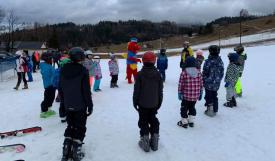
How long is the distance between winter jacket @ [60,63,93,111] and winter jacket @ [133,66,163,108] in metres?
0.98

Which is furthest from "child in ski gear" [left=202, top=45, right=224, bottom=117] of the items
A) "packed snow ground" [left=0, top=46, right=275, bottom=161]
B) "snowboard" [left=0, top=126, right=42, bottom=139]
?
"snowboard" [left=0, top=126, right=42, bottom=139]

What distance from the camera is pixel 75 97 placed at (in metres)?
5.55

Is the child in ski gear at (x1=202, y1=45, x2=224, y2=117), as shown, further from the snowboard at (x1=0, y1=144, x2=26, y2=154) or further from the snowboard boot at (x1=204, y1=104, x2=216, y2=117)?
the snowboard at (x1=0, y1=144, x2=26, y2=154)

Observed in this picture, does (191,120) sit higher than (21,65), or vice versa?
(21,65)

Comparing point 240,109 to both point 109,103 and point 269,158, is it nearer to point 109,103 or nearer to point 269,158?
point 269,158

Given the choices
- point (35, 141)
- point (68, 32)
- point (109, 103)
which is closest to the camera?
point (35, 141)

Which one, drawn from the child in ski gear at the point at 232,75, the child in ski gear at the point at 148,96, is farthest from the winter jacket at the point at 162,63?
the child in ski gear at the point at 148,96

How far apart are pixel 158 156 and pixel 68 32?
14163 cm

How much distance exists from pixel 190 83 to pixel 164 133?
1.37 m

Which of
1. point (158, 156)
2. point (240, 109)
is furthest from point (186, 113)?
point (240, 109)

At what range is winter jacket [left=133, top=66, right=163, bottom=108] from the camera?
5.93 meters

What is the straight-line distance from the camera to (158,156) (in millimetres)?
5938

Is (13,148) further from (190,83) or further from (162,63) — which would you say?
(162,63)

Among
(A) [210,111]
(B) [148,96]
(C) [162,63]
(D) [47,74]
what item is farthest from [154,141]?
(C) [162,63]
